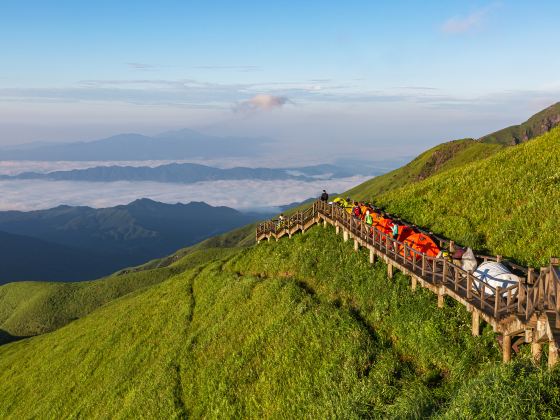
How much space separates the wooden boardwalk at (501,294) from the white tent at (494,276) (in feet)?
1.29

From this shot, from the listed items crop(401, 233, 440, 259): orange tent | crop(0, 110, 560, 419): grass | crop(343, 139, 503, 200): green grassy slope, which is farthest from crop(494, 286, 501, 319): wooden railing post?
crop(343, 139, 503, 200): green grassy slope

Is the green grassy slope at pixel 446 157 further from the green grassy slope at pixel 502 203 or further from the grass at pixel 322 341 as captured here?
the grass at pixel 322 341

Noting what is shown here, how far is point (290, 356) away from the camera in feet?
86.7

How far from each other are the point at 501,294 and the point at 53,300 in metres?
164

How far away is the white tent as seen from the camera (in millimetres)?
20828

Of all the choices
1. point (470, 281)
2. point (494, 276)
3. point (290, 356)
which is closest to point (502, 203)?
point (494, 276)

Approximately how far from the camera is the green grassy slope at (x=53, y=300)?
140625mm

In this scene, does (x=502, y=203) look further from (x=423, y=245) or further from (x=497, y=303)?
(x=497, y=303)

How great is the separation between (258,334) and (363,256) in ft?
33.1

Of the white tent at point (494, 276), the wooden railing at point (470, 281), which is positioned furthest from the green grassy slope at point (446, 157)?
the white tent at point (494, 276)

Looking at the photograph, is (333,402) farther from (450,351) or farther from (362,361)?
(450,351)

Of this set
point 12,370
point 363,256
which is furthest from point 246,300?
point 12,370

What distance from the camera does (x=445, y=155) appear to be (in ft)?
545

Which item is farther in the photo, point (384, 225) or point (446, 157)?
point (446, 157)
